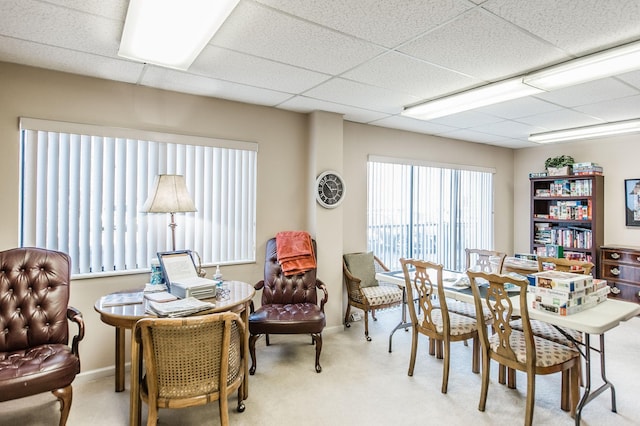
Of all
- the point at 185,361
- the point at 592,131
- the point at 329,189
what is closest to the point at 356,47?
the point at 329,189

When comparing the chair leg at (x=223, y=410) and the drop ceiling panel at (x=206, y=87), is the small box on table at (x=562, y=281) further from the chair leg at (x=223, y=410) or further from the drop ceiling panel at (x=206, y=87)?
the drop ceiling panel at (x=206, y=87)

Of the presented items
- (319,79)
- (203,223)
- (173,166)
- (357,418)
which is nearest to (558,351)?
(357,418)

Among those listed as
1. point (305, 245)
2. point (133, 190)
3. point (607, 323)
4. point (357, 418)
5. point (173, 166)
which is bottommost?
point (357, 418)

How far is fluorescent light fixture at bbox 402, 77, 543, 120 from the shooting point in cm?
300

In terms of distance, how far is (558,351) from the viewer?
2.45 meters

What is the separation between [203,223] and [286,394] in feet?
5.67

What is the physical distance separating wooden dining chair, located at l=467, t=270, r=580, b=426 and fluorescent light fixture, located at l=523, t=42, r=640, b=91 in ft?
4.90

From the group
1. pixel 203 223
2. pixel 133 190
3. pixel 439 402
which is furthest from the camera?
pixel 203 223

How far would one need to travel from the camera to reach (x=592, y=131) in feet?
15.2

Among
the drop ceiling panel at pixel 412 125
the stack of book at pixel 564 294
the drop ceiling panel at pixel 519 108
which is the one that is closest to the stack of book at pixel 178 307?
the stack of book at pixel 564 294

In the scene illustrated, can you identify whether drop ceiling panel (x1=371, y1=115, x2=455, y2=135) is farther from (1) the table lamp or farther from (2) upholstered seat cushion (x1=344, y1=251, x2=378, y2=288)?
(1) the table lamp

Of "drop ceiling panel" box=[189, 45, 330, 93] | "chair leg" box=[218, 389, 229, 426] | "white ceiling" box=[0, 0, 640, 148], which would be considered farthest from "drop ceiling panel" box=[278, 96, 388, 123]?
"chair leg" box=[218, 389, 229, 426]

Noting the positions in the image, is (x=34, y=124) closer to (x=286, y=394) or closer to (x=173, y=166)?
(x=173, y=166)

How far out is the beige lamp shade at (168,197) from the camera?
2.85 m
